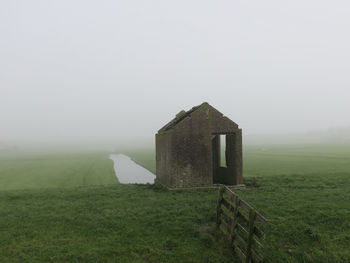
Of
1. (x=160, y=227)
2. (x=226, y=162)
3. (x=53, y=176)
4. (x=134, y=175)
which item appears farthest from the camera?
(x=134, y=175)

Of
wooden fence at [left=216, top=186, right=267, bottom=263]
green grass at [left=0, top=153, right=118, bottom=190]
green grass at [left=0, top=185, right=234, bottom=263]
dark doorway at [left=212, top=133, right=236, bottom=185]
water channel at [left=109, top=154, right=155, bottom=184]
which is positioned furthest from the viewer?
water channel at [left=109, top=154, right=155, bottom=184]

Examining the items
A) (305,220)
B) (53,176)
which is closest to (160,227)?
(305,220)

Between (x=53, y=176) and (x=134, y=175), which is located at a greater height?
(x=53, y=176)

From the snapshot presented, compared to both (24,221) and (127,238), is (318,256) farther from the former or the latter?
(24,221)

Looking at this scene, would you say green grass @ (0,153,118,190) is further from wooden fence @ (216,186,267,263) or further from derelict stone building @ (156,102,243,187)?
wooden fence @ (216,186,267,263)

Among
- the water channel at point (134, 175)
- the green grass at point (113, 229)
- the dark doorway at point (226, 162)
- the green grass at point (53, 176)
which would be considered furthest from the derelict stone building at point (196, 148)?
the water channel at point (134, 175)

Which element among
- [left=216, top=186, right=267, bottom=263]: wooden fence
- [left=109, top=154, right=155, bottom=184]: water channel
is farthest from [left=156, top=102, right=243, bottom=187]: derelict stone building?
[left=109, top=154, right=155, bottom=184]: water channel

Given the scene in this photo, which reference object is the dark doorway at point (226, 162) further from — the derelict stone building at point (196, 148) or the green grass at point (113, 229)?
the green grass at point (113, 229)

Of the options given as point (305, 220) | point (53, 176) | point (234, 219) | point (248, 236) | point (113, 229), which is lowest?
point (53, 176)

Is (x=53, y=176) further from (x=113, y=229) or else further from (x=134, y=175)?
(x=113, y=229)

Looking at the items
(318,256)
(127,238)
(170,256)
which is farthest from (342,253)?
(127,238)

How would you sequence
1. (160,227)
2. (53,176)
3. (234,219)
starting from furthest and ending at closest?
(53,176), (160,227), (234,219)

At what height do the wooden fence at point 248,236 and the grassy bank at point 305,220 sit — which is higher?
the wooden fence at point 248,236

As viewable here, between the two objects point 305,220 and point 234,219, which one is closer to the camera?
point 234,219
